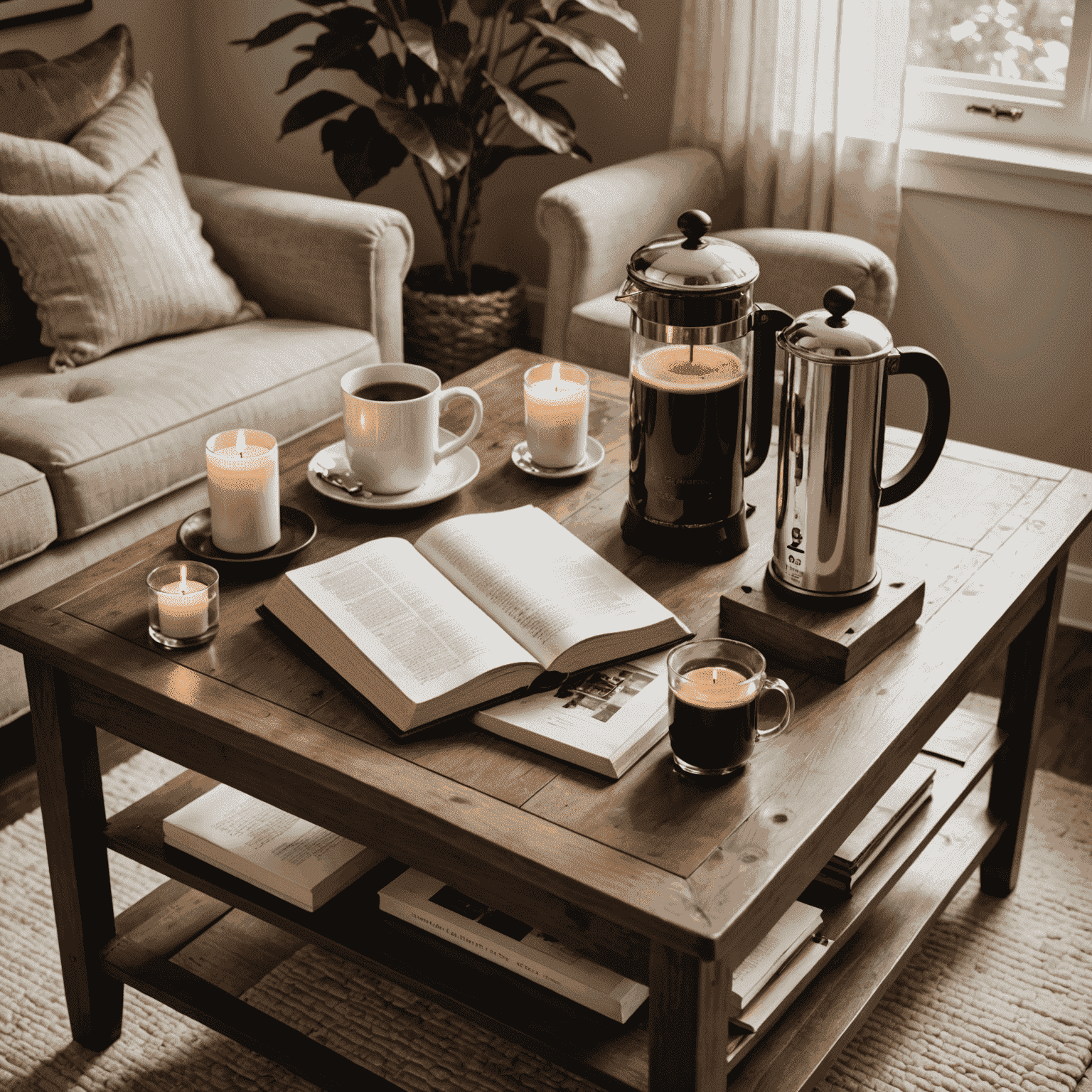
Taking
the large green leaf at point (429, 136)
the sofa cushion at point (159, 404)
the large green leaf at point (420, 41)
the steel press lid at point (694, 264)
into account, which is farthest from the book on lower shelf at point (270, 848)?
the large green leaf at point (420, 41)

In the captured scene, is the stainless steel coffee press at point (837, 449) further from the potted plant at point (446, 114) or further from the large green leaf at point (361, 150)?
the large green leaf at point (361, 150)

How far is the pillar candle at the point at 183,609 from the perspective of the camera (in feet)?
3.95

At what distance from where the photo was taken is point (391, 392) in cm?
147

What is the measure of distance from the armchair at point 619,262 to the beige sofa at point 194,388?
32 centimetres

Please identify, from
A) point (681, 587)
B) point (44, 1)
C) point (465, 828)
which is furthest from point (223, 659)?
point (44, 1)

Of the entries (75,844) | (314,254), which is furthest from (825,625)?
(314,254)

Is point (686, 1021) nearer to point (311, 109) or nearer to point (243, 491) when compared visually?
point (243, 491)

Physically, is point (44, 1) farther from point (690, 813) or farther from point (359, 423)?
point (690, 813)

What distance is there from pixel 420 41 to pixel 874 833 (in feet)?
5.71

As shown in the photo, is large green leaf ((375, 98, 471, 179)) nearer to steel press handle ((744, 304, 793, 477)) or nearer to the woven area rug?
steel press handle ((744, 304, 793, 477))

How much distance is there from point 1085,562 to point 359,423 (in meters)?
1.63

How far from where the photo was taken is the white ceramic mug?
1423 millimetres

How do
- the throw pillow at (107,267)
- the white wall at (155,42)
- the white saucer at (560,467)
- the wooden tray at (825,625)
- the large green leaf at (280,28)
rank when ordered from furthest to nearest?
the white wall at (155,42) → the large green leaf at (280,28) → the throw pillow at (107,267) → the white saucer at (560,467) → the wooden tray at (825,625)

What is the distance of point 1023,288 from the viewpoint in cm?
254
